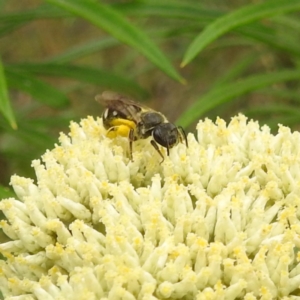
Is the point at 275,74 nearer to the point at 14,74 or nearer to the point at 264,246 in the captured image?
the point at 14,74

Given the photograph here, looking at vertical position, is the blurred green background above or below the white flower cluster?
above

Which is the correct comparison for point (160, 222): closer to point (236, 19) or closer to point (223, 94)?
point (236, 19)

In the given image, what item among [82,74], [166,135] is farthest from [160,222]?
[82,74]

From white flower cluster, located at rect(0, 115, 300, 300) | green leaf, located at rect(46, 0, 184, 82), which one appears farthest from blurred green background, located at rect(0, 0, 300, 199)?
white flower cluster, located at rect(0, 115, 300, 300)

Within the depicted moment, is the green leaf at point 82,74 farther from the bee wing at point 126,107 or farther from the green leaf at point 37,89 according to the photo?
the bee wing at point 126,107

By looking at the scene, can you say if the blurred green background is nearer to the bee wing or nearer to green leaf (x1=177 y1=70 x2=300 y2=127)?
green leaf (x1=177 y1=70 x2=300 y2=127)
